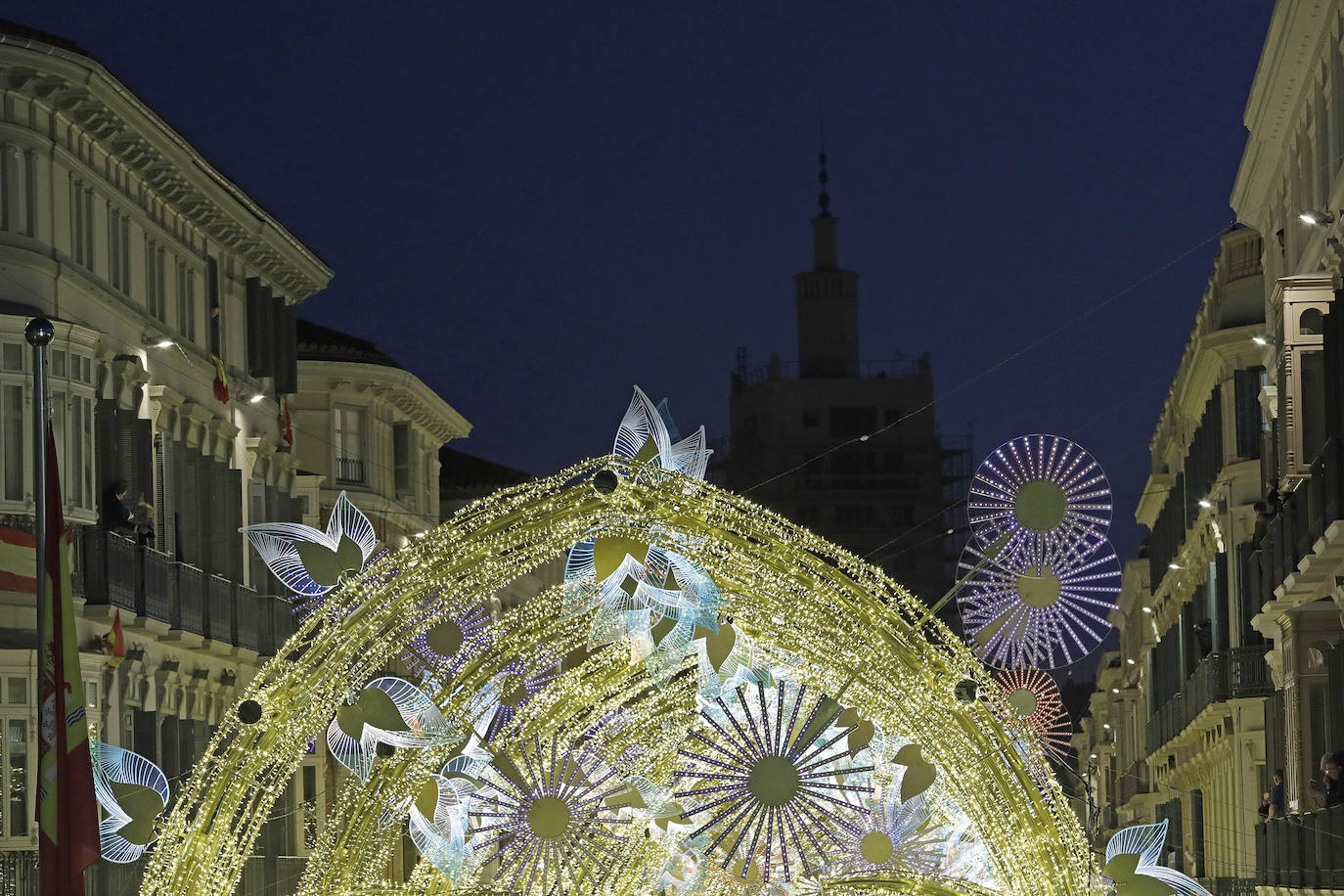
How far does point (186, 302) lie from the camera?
37781 millimetres

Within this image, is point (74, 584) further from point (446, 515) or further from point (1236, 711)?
point (446, 515)

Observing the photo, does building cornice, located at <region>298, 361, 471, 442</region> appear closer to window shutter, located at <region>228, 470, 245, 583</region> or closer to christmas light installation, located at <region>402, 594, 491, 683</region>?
window shutter, located at <region>228, 470, 245, 583</region>

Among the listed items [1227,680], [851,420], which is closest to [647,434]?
[1227,680]

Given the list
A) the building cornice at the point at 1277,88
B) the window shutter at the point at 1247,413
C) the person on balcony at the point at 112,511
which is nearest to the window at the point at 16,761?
the person on balcony at the point at 112,511

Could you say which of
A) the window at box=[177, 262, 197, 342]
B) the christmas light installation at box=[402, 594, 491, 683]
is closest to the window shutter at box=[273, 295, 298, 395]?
the window at box=[177, 262, 197, 342]

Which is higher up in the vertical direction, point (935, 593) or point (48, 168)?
point (935, 593)

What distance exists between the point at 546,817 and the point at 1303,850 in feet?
40.6

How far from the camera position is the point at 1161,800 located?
68625 mm

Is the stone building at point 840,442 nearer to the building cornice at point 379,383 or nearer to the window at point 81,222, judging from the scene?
the building cornice at point 379,383

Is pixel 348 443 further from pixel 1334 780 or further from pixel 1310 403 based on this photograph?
pixel 1334 780

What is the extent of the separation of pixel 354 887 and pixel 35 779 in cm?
999

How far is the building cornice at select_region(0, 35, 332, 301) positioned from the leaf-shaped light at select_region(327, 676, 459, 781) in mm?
12771

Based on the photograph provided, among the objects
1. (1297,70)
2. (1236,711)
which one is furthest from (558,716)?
(1236,711)

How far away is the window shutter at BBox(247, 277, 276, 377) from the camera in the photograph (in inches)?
1628
